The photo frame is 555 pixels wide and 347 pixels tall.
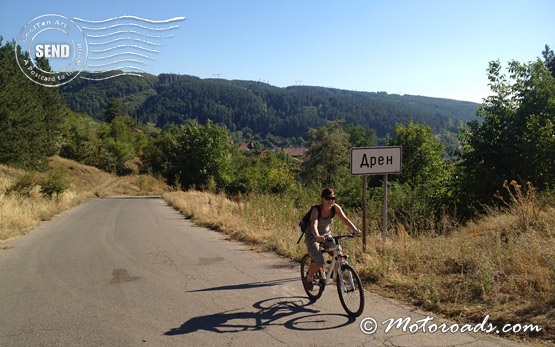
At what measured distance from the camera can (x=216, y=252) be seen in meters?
9.90

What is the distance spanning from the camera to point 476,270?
6.05 metres

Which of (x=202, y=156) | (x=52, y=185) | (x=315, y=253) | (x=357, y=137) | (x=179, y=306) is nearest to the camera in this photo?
(x=179, y=306)

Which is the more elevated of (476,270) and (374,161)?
(374,161)

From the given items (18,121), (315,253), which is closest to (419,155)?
(315,253)

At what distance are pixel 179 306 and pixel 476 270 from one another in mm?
4440

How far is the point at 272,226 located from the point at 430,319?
25.2ft

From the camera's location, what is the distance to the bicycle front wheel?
200 inches

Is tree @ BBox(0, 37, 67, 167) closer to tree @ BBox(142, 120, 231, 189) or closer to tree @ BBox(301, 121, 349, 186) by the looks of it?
tree @ BBox(142, 120, 231, 189)

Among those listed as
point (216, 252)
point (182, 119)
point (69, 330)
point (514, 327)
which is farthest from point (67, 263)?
point (182, 119)

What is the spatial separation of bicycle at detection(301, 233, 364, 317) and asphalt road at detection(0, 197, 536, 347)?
0.51 feet

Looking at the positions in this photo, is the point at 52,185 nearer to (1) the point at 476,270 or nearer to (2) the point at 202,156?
(1) the point at 476,270

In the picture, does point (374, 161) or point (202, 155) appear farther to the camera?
point (202, 155)

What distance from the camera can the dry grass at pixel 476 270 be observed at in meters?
4.98

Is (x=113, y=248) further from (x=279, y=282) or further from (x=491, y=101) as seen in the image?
(x=491, y=101)
